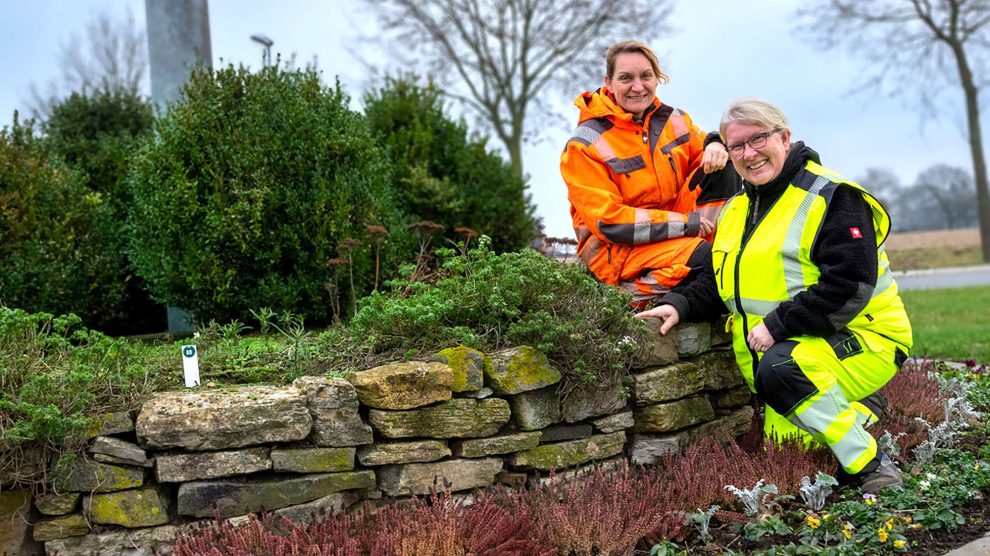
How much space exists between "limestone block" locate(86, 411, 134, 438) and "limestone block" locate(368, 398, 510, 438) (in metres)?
0.95

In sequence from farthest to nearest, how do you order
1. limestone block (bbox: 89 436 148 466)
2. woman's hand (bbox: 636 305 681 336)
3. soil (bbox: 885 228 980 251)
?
soil (bbox: 885 228 980 251) < woman's hand (bbox: 636 305 681 336) < limestone block (bbox: 89 436 148 466)

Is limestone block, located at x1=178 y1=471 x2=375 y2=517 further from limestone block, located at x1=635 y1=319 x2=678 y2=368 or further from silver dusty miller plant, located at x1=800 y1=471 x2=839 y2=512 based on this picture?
silver dusty miller plant, located at x1=800 y1=471 x2=839 y2=512

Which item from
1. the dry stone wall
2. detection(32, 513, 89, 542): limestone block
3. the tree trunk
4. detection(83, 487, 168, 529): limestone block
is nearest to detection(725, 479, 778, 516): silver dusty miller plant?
the dry stone wall

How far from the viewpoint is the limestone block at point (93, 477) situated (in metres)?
3.31

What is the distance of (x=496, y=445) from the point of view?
12.2 ft

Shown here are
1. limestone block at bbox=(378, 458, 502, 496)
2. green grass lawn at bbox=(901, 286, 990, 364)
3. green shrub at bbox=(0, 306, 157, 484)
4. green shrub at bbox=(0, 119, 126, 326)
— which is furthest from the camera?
green grass lawn at bbox=(901, 286, 990, 364)

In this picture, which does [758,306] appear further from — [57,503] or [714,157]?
[57,503]

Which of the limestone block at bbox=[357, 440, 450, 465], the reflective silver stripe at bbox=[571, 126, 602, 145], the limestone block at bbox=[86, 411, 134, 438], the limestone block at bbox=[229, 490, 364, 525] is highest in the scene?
the reflective silver stripe at bbox=[571, 126, 602, 145]

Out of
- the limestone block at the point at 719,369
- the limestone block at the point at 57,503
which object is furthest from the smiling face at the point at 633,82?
the limestone block at the point at 57,503

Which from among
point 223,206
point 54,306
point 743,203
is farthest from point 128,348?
point 743,203

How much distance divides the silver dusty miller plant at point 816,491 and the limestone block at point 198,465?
88.3 inches

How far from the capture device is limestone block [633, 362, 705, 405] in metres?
4.08


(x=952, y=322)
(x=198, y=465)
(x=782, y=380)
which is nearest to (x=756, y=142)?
(x=782, y=380)

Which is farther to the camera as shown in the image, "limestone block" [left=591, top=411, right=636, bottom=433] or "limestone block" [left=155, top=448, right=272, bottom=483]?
"limestone block" [left=591, top=411, right=636, bottom=433]
